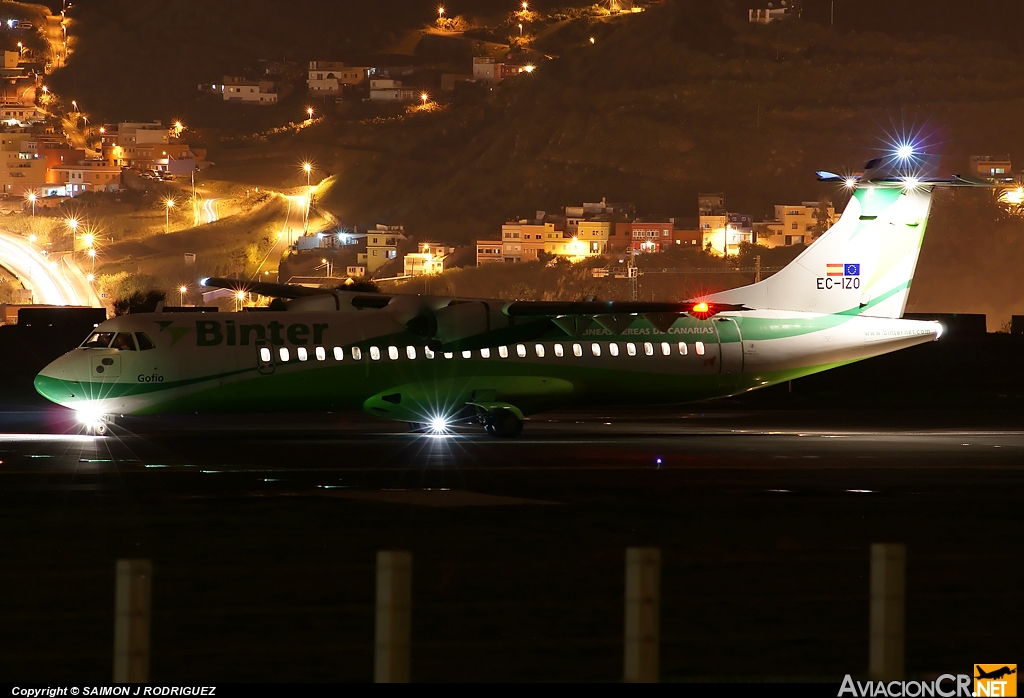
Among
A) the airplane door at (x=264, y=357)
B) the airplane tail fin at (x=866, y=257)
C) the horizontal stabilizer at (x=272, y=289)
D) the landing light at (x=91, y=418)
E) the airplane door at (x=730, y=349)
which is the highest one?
the airplane tail fin at (x=866, y=257)

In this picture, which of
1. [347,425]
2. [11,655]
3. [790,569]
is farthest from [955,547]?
[347,425]

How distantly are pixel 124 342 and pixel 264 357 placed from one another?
3123mm

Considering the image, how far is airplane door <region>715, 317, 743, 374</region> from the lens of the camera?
35656mm

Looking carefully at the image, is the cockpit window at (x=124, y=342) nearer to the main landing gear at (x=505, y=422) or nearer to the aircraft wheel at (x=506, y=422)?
the main landing gear at (x=505, y=422)

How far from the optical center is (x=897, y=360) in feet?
205

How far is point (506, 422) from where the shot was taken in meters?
33.9

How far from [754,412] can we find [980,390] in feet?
53.8

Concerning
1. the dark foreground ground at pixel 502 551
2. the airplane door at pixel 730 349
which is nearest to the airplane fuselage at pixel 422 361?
the airplane door at pixel 730 349

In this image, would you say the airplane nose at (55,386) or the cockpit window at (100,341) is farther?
the cockpit window at (100,341)

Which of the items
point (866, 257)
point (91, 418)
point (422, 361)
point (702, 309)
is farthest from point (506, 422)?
point (866, 257)

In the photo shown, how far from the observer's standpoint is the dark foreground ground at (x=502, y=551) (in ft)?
37.7

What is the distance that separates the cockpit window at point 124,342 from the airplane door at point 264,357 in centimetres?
279

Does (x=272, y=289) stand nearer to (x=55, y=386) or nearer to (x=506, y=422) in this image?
(x=55, y=386)

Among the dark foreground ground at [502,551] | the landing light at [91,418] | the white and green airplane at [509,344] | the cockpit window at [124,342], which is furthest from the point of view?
the white and green airplane at [509,344]
